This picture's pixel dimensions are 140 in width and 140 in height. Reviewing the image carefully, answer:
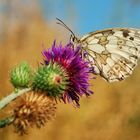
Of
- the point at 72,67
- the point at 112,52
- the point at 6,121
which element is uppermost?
the point at 6,121

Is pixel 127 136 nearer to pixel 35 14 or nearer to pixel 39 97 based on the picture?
pixel 35 14

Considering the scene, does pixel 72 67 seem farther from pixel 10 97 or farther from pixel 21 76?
pixel 10 97

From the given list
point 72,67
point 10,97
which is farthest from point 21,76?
point 72,67

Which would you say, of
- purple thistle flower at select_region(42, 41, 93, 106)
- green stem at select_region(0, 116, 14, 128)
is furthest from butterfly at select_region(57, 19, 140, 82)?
green stem at select_region(0, 116, 14, 128)

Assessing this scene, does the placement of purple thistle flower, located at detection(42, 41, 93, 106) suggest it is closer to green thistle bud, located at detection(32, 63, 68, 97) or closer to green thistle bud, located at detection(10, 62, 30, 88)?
green thistle bud, located at detection(32, 63, 68, 97)

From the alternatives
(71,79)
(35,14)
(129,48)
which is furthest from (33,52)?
(71,79)

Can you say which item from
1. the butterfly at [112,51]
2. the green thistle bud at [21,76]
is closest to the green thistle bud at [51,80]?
the green thistle bud at [21,76]

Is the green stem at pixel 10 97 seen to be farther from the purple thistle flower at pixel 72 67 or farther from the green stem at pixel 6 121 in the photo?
the purple thistle flower at pixel 72 67
